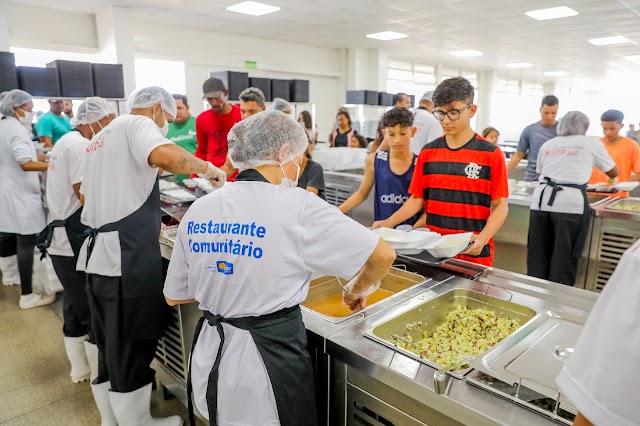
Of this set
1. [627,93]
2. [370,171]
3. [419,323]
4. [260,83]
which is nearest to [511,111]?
[627,93]

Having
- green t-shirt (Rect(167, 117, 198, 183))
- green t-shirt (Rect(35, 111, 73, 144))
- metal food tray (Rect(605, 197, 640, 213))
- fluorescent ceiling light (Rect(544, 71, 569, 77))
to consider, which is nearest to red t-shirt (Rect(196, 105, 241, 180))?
green t-shirt (Rect(167, 117, 198, 183))

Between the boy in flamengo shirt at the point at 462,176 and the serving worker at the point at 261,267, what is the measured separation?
0.87 meters

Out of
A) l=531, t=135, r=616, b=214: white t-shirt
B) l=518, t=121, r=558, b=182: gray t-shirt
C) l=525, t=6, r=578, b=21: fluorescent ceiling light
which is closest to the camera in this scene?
l=531, t=135, r=616, b=214: white t-shirt

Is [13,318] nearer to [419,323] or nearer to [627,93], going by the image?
[419,323]

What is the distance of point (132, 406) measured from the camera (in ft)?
6.38

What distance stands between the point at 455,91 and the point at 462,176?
37 centimetres

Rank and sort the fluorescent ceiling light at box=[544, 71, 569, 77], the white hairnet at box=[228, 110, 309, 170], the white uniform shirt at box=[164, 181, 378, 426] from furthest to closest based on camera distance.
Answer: the fluorescent ceiling light at box=[544, 71, 569, 77] → the white hairnet at box=[228, 110, 309, 170] → the white uniform shirt at box=[164, 181, 378, 426]

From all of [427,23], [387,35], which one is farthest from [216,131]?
[387,35]

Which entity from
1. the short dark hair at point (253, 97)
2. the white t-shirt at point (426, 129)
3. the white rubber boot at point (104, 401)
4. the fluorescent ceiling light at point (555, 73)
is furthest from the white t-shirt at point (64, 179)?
the fluorescent ceiling light at point (555, 73)

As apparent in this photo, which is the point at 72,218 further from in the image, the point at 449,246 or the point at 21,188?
the point at 449,246

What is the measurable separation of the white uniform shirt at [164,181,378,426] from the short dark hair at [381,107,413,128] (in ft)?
4.06

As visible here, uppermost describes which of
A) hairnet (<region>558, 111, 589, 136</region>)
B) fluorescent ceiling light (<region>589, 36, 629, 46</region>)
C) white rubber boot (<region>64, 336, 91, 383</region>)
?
fluorescent ceiling light (<region>589, 36, 629, 46</region>)

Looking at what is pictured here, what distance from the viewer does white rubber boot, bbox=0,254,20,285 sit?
3.98 metres

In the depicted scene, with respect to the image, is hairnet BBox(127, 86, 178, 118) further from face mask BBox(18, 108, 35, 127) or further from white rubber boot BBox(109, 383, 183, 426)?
face mask BBox(18, 108, 35, 127)
